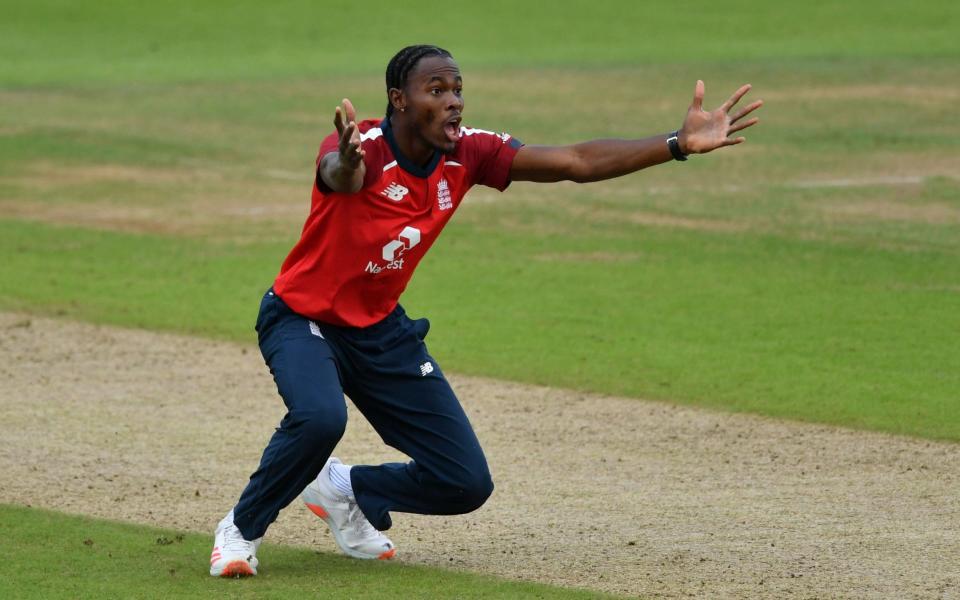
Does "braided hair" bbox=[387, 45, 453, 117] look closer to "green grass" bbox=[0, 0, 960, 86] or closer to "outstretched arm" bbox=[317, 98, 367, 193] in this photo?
"outstretched arm" bbox=[317, 98, 367, 193]

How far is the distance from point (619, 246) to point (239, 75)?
17397mm

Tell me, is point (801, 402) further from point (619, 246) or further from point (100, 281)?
point (100, 281)

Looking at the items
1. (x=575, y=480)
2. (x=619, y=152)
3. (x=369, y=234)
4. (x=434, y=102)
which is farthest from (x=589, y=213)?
(x=369, y=234)

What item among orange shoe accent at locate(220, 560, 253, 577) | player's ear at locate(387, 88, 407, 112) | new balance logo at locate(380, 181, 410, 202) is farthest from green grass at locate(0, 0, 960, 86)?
orange shoe accent at locate(220, 560, 253, 577)

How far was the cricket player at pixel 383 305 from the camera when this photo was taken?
7.60 m

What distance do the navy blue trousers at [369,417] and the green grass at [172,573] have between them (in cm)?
33

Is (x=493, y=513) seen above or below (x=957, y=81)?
below

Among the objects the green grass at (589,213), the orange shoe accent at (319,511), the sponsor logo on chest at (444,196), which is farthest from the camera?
the green grass at (589,213)

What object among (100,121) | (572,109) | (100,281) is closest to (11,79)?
(100,121)

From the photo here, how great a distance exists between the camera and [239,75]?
3325 cm

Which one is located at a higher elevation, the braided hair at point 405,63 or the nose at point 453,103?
the braided hair at point 405,63

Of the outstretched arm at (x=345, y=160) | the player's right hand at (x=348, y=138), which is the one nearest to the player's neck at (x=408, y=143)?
the outstretched arm at (x=345, y=160)

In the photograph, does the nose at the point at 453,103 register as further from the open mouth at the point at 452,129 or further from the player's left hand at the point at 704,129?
the player's left hand at the point at 704,129

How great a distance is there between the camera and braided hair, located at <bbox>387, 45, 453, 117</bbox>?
7.84 metres
